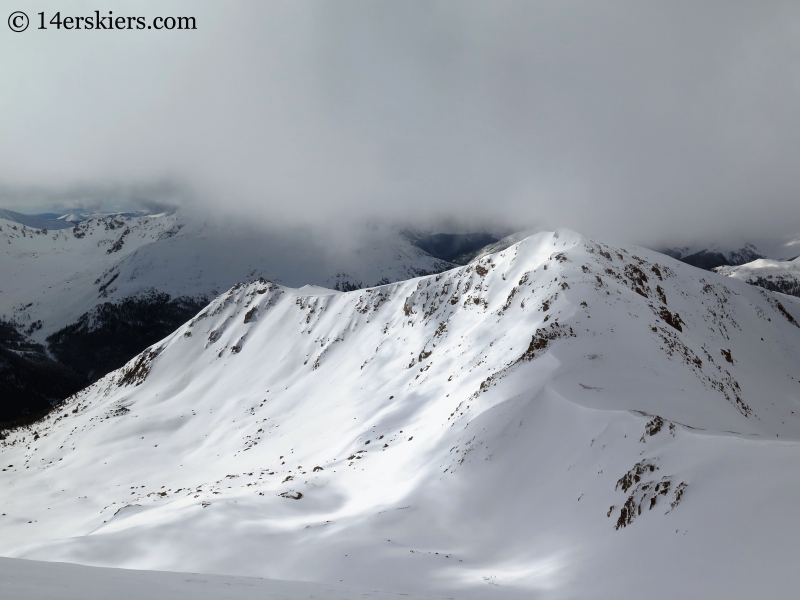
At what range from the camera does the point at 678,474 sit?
51.5 ft

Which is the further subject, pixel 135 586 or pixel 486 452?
pixel 486 452

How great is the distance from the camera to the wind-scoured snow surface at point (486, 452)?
1430cm

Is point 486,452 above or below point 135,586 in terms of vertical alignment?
below

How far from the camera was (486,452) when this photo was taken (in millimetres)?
26656

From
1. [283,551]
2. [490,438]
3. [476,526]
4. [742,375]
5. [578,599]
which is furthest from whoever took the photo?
[742,375]

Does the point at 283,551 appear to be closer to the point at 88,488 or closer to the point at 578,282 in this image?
the point at 578,282

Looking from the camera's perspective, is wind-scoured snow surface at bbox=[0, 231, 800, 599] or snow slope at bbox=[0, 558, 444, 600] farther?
wind-scoured snow surface at bbox=[0, 231, 800, 599]

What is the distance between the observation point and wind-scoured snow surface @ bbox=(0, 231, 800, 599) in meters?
14.3

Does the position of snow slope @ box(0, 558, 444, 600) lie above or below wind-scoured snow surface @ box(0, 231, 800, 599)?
above

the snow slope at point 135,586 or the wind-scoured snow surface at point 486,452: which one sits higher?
the snow slope at point 135,586

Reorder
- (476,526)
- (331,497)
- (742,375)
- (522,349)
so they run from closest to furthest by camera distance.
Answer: (476,526), (331,497), (522,349), (742,375)

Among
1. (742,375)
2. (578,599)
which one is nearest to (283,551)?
(578,599)

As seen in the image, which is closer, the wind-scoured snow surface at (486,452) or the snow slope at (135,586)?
the snow slope at (135,586)

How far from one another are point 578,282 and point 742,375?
22828 mm
